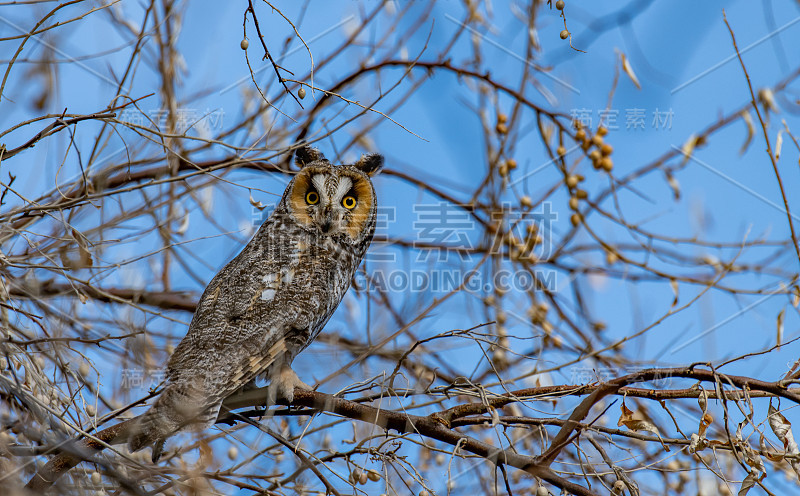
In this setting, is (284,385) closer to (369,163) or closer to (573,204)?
(369,163)

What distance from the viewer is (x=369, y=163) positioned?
12.0 feet

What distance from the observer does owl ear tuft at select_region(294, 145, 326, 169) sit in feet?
11.6

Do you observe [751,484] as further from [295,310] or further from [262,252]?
[262,252]

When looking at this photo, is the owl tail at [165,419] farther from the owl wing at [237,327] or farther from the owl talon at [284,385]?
the owl talon at [284,385]

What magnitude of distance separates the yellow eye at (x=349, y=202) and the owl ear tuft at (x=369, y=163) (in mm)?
269

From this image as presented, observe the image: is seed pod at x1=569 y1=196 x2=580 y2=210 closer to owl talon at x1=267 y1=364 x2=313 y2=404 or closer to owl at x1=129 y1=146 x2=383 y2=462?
owl at x1=129 y1=146 x2=383 y2=462

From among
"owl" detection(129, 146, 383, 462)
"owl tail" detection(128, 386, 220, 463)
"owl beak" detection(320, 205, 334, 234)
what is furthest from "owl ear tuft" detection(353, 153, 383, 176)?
"owl tail" detection(128, 386, 220, 463)

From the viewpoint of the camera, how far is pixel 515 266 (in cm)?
399

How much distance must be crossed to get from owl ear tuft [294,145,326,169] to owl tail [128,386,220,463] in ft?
5.10

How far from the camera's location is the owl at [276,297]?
244 cm

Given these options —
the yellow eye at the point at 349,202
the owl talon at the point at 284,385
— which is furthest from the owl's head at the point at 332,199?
the owl talon at the point at 284,385

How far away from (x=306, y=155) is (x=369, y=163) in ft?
1.10

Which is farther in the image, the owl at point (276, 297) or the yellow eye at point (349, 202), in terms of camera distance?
the yellow eye at point (349, 202)

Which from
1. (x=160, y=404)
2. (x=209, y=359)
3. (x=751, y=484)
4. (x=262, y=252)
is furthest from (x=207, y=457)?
(x=751, y=484)
